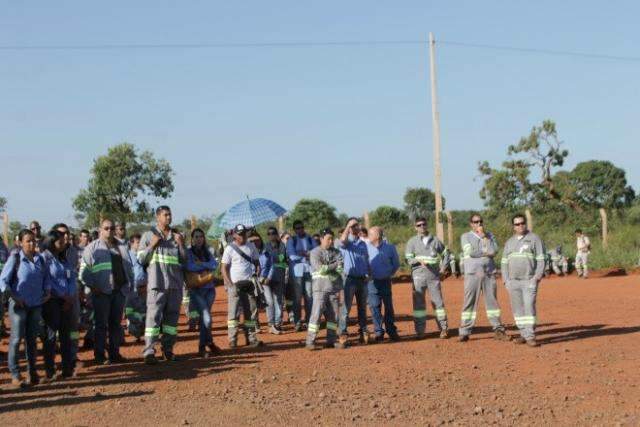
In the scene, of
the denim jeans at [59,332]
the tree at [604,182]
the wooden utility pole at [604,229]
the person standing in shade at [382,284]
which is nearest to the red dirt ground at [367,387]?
the denim jeans at [59,332]

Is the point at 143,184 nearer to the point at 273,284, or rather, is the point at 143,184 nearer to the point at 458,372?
the point at 273,284

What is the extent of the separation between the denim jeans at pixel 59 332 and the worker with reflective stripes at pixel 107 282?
0.83 meters

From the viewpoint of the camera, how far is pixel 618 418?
27.0ft

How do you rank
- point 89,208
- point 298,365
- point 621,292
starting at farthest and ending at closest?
1. point 89,208
2. point 621,292
3. point 298,365

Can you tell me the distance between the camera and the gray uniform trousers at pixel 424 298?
553 inches

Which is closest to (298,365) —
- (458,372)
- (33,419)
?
(458,372)

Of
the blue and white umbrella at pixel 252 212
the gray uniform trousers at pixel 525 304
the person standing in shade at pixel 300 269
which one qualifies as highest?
the blue and white umbrella at pixel 252 212

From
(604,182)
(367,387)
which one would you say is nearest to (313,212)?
(604,182)

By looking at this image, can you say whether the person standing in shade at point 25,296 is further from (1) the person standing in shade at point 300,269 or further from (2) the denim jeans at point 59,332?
(1) the person standing in shade at point 300,269

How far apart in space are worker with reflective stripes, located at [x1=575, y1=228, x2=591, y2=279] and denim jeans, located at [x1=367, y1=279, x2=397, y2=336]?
16560mm

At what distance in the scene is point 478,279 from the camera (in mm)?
13523

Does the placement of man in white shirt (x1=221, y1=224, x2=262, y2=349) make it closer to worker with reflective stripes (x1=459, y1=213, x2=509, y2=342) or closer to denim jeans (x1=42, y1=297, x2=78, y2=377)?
denim jeans (x1=42, y1=297, x2=78, y2=377)

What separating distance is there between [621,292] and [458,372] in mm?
13563

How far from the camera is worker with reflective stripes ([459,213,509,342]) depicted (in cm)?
1341
